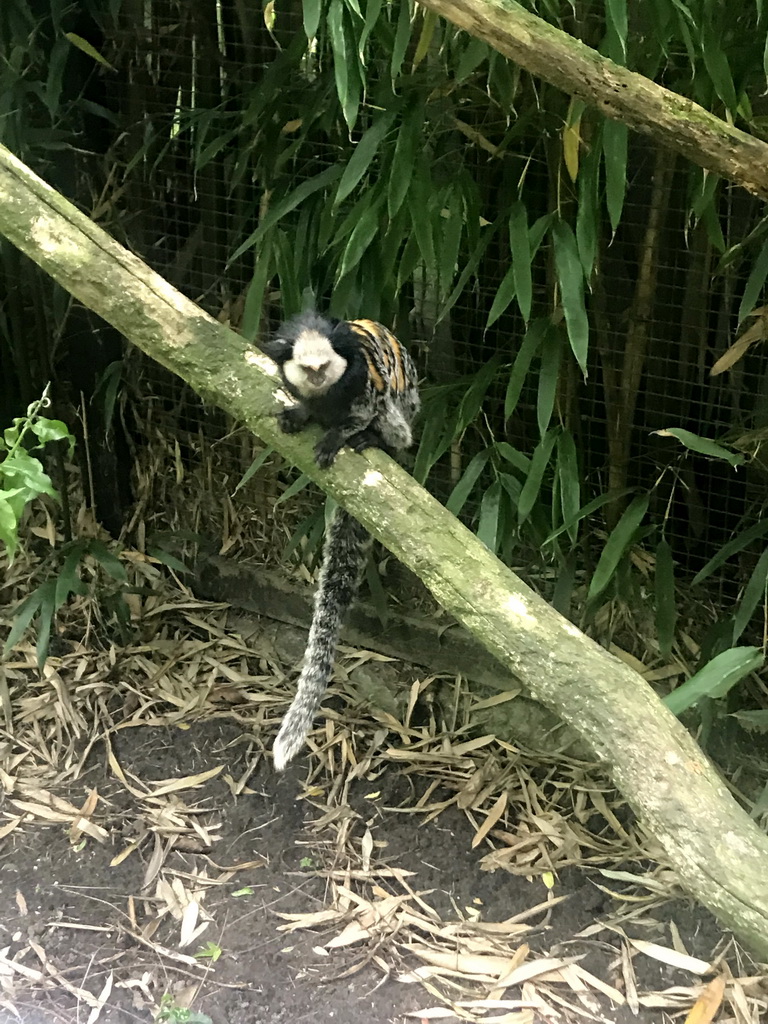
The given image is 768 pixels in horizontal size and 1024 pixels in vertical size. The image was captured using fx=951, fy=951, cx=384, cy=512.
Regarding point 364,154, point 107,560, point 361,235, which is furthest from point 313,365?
point 107,560

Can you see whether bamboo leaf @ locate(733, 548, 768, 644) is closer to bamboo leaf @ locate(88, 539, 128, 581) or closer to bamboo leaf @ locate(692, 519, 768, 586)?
bamboo leaf @ locate(692, 519, 768, 586)

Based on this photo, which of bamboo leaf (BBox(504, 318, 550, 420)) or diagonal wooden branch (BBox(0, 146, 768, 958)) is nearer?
diagonal wooden branch (BBox(0, 146, 768, 958))

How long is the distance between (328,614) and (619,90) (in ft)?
3.60

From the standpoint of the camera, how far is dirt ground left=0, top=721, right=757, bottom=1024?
5.36 feet

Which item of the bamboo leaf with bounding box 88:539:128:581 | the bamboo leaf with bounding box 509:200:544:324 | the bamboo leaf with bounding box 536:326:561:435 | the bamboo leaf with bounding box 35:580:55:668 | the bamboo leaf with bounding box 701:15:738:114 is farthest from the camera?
the bamboo leaf with bounding box 88:539:128:581

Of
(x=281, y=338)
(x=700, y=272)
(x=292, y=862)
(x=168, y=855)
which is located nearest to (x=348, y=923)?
(x=292, y=862)

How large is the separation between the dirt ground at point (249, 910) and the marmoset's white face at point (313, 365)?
1.00 metres

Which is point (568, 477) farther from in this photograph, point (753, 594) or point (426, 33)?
point (426, 33)

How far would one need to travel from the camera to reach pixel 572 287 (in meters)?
1.64

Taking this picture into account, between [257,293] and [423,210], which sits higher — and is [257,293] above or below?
below

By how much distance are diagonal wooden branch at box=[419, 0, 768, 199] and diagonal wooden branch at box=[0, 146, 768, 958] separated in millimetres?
561

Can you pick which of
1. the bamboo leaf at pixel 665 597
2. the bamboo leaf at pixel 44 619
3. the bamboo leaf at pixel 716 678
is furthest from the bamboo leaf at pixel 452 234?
the bamboo leaf at pixel 44 619

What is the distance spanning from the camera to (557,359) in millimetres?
1821

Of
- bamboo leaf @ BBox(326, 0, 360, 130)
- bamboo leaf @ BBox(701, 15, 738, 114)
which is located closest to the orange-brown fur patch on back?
bamboo leaf @ BBox(326, 0, 360, 130)
